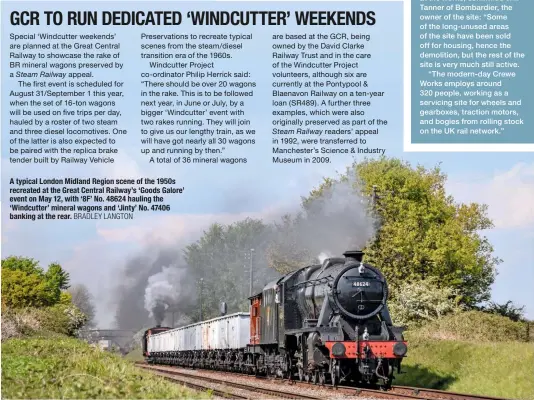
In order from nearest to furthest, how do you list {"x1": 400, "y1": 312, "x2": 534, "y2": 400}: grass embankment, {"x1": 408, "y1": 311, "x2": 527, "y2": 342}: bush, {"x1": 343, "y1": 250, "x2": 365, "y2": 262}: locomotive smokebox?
{"x1": 400, "y1": 312, "x2": 534, "y2": 400}: grass embankment
{"x1": 343, "y1": 250, "x2": 365, "y2": 262}: locomotive smokebox
{"x1": 408, "y1": 311, "x2": 527, "y2": 342}: bush

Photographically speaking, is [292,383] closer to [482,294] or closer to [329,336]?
[329,336]

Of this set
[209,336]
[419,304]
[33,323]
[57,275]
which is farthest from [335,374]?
[57,275]

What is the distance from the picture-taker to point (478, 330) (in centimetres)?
3045

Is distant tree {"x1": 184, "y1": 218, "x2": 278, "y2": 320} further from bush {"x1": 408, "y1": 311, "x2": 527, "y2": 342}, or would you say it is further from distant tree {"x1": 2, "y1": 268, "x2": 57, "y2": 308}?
bush {"x1": 408, "y1": 311, "x2": 527, "y2": 342}

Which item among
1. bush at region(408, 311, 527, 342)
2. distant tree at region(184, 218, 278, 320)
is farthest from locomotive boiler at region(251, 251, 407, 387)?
distant tree at region(184, 218, 278, 320)

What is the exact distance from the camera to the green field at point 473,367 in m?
21.7

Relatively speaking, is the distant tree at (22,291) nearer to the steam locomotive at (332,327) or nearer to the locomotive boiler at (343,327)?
the steam locomotive at (332,327)

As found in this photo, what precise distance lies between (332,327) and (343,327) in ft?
1.40

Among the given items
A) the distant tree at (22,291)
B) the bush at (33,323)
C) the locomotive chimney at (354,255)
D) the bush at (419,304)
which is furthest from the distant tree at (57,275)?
the locomotive chimney at (354,255)

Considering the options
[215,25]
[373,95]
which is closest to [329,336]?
[373,95]

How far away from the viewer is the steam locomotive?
72.2ft

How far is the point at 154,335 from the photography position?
63000 mm

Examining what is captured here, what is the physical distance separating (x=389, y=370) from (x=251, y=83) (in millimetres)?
9295

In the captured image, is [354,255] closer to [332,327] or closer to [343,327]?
[343,327]
